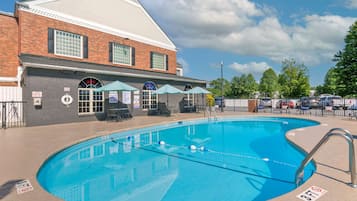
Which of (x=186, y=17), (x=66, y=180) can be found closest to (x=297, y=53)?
(x=186, y=17)

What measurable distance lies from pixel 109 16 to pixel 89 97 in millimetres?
8809

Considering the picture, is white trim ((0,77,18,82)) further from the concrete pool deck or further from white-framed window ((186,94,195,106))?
white-framed window ((186,94,195,106))

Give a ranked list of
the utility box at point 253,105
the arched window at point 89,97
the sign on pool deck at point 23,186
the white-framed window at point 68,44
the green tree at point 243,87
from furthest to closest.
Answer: the green tree at point 243,87, the utility box at point 253,105, the white-framed window at point 68,44, the arched window at point 89,97, the sign on pool deck at point 23,186

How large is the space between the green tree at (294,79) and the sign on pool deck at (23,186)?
40454 millimetres

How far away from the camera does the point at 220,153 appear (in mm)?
8070

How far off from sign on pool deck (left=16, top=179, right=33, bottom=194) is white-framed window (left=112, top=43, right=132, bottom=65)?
15.7 metres

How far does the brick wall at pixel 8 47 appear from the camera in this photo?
528 inches

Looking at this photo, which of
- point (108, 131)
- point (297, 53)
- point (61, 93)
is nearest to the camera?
point (108, 131)

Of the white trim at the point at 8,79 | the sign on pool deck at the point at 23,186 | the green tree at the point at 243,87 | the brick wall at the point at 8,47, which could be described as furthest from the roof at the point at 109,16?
the green tree at the point at 243,87

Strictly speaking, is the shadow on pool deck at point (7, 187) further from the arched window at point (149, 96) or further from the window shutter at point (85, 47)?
the arched window at point (149, 96)

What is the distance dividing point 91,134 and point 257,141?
7.99m

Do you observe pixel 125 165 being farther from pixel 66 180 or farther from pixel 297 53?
pixel 297 53

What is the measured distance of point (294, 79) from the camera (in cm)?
3712

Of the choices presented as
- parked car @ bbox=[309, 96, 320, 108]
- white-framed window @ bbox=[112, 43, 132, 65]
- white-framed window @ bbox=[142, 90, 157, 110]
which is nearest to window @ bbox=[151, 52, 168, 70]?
white-framed window @ bbox=[112, 43, 132, 65]
